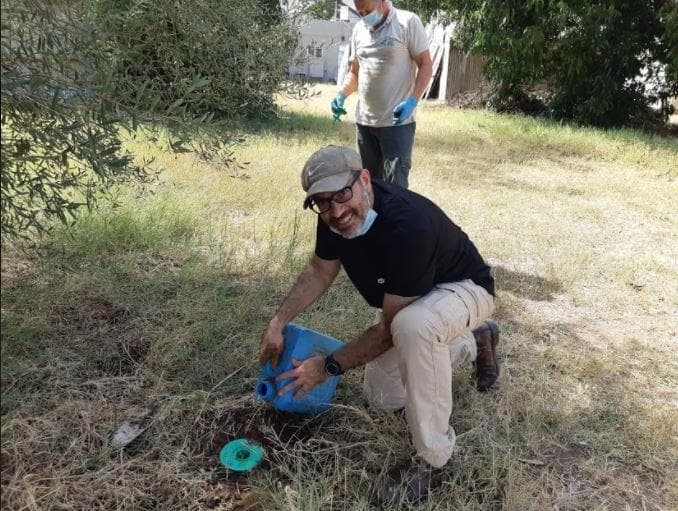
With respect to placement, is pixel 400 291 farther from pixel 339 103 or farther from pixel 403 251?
pixel 339 103

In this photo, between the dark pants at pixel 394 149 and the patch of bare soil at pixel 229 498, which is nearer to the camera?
the patch of bare soil at pixel 229 498

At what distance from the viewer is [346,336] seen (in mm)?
3242

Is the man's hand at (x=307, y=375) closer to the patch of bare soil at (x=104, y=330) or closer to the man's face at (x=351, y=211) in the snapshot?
the man's face at (x=351, y=211)

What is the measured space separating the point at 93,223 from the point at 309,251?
154 centimetres

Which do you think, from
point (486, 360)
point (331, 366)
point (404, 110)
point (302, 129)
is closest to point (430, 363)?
point (331, 366)

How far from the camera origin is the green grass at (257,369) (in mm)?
2193

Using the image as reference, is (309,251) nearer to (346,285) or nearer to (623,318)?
(346,285)

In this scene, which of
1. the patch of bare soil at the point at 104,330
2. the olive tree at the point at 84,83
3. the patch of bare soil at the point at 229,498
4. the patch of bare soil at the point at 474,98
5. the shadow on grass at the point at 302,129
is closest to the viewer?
the olive tree at the point at 84,83

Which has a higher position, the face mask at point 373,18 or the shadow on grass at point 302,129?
the face mask at point 373,18

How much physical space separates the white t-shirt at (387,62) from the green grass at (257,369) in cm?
112

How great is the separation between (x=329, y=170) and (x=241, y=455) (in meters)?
1.18

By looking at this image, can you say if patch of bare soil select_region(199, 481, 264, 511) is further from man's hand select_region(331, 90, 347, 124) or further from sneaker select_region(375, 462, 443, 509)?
man's hand select_region(331, 90, 347, 124)

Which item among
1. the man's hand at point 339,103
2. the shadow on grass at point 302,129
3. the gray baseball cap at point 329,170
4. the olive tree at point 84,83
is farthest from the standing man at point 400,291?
the shadow on grass at point 302,129

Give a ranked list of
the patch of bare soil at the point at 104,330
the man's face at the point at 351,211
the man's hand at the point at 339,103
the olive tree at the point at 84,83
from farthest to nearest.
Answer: the man's hand at the point at 339,103 < the patch of bare soil at the point at 104,330 < the man's face at the point at 351,211 < the olive tree at the point at 84,83
